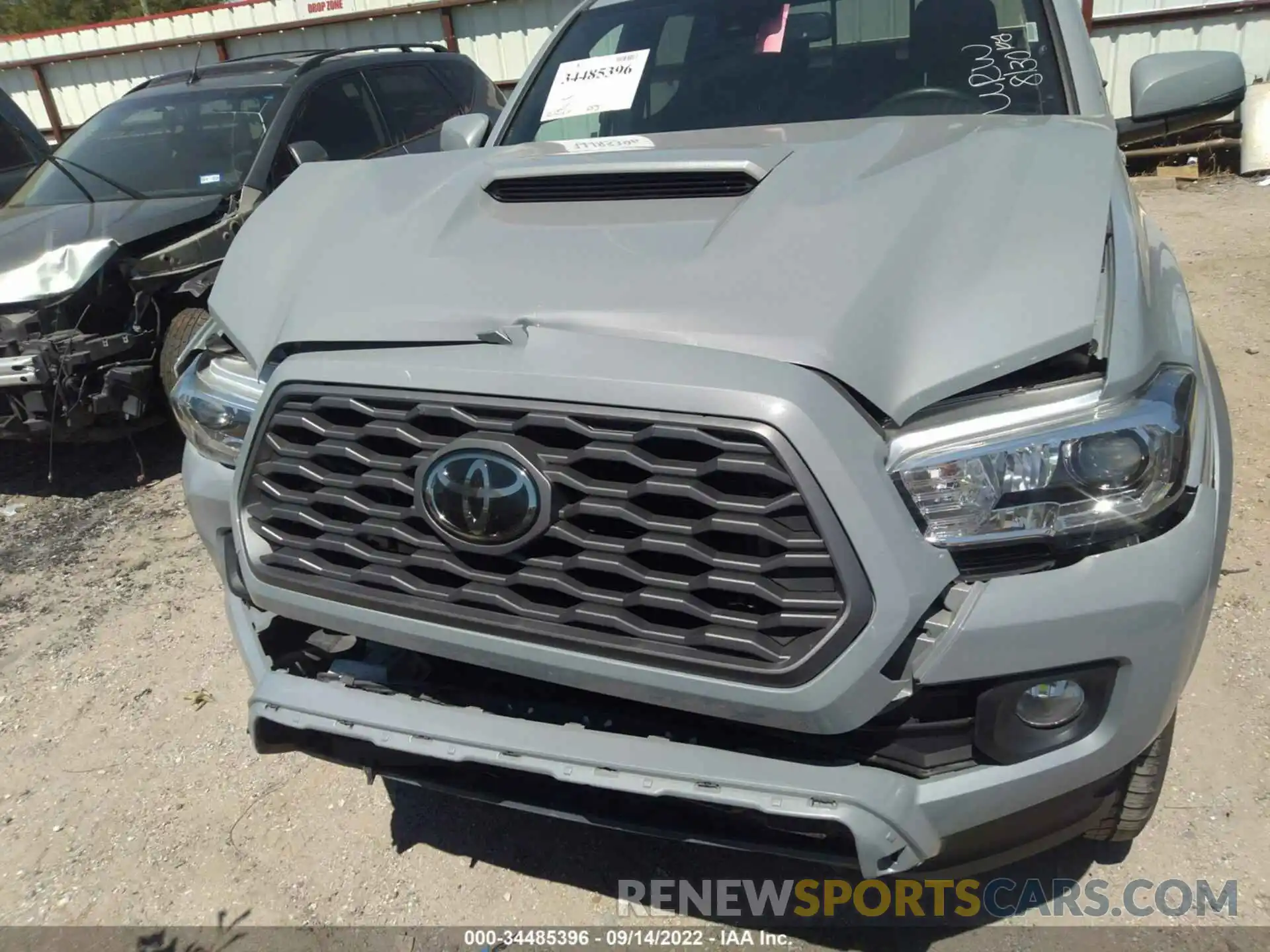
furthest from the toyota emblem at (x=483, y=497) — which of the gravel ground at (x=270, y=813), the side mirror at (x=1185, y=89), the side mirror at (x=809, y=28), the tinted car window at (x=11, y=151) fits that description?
the tinted car window at (x=11, y=151)

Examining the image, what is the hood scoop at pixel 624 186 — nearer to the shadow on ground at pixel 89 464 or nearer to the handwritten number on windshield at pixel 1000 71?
the handwritten number on windshield at pixel 1000 71

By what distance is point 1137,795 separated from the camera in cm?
200

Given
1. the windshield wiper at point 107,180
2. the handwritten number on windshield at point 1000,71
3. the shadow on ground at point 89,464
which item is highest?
the handwritten number on windshield at point 1000,71

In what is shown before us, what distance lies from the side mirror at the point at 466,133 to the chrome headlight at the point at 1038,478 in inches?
86.1

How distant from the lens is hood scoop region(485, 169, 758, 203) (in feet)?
6.53

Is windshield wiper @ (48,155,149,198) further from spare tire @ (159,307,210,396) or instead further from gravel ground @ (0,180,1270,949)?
gravel ground @ (0,180,1270,949)

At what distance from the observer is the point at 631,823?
178cm

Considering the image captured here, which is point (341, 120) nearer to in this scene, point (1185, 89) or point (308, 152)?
point (308, 152)

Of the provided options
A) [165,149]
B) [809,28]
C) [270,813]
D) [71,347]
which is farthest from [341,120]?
[270,813]

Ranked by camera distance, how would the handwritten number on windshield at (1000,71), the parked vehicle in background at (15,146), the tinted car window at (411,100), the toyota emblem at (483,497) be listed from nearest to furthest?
the toyota emblem at (483,497) → the handwritten number on windshield at (1000,71) → the tinted car window at (411,100) → the parked vehicle in background at (15,146)

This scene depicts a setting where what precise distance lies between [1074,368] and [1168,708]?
2.05 ft

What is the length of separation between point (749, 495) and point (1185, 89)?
7.01ft

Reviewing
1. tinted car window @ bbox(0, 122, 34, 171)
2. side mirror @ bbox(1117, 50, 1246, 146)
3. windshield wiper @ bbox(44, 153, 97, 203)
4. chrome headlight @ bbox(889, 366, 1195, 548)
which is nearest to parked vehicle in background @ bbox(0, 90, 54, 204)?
tinted car window @ bbox(0, 122, 34, 171)

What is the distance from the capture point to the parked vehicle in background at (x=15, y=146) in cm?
638
